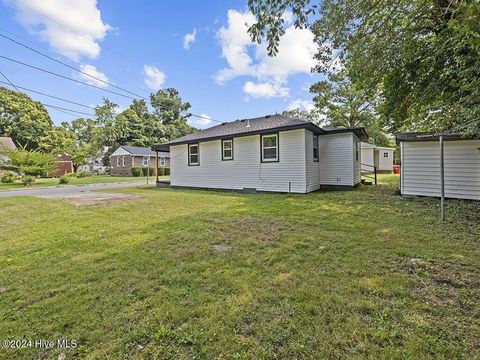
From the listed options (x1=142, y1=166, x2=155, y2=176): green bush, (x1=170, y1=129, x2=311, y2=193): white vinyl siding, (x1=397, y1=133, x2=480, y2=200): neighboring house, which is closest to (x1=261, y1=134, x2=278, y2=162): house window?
(x1=170, y1=129, x2=311, y2=193): white vinyl siding

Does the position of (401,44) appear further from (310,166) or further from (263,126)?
(263,126)

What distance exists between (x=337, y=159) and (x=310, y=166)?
1.72 meters

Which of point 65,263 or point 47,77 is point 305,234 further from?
point 47,77

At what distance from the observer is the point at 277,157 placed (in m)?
10.1

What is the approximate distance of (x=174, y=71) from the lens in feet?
67.9

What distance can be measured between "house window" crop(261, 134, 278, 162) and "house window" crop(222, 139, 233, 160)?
1.66 meters

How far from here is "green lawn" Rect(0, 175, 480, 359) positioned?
1.72 meters

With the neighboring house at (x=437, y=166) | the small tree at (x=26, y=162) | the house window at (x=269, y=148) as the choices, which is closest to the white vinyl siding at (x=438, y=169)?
the neighboring house at (x=437, y=166)

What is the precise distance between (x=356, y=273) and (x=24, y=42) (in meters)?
18.1

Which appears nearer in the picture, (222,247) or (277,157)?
(222,247)

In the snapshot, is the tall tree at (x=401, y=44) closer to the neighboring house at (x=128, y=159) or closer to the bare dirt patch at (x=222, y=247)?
the bare dirt patch at (x=222, y=247)

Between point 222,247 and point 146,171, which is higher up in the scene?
point 146,171

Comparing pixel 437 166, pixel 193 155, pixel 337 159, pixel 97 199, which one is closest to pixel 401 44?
pixel 437 166

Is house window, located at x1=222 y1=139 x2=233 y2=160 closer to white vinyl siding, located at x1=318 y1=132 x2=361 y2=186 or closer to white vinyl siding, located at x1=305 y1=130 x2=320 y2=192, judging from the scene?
white vinyl siding, located at x1=305 y1=130 x2=320 y2=192
